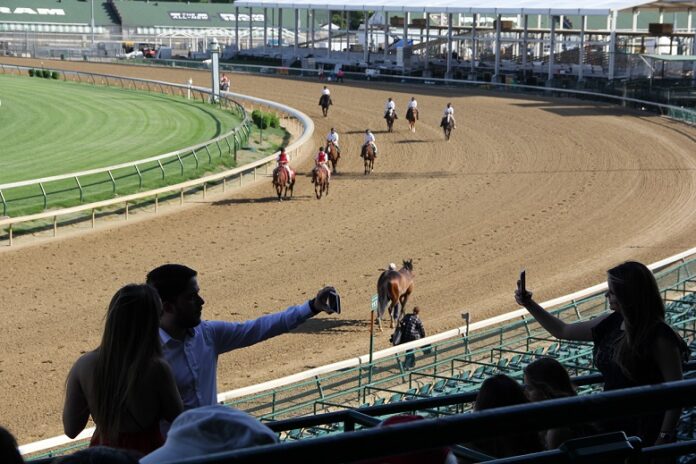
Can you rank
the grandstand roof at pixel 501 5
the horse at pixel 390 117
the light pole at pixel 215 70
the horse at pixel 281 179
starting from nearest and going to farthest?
1. the horse at pixel 281 179
2. the horse at pixel 390 117
3. the light pole at pixel 215 70
4. the grandstand roof at pixel 501 5

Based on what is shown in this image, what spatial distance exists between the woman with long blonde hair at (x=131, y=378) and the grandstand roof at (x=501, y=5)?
134ft

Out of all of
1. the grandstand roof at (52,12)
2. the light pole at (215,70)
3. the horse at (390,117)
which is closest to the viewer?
the horse at (390,117)

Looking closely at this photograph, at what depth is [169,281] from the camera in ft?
12.2

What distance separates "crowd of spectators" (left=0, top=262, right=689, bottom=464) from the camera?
2.20 metres

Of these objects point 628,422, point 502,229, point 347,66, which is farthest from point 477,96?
point 628,422

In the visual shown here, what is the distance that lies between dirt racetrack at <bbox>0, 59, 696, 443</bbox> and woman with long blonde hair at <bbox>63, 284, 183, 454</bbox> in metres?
7.30

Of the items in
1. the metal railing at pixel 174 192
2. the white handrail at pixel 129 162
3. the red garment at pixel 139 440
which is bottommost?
the metal railing at pixel 174 192

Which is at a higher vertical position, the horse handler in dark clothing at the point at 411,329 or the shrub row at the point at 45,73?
the shrub row at the point at 45,73

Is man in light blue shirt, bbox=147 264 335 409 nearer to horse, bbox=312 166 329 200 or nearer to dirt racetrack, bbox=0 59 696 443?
dirt racetrack, bbox=0 59 696 443

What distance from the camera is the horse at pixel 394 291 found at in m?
13.5

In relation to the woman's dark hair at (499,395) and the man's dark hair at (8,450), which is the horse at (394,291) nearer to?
the woman's dark hair at (499,395)

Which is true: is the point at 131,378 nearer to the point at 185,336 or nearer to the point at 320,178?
the point at 185,336

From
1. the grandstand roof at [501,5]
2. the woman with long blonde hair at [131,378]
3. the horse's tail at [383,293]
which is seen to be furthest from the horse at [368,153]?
the woman with long blonde hair at [131,378]

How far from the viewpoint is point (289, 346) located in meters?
13.0
